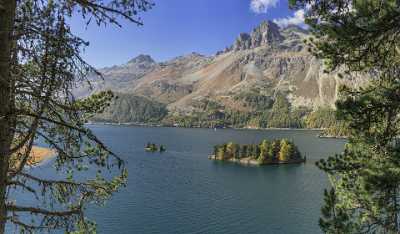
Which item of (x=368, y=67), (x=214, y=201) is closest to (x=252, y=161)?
(x=214, y=201)

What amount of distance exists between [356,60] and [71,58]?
26.8ft

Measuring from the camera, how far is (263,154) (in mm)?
125375

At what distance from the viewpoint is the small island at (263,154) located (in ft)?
413

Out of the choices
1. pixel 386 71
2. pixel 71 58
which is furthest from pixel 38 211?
pixel 386 71

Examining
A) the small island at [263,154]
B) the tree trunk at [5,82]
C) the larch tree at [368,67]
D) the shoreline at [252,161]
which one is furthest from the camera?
the small island at [263,154]

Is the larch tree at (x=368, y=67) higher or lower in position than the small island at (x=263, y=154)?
higher

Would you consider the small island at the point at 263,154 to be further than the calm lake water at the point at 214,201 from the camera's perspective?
Yes

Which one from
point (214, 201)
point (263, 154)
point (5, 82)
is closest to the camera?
point (5, 82)

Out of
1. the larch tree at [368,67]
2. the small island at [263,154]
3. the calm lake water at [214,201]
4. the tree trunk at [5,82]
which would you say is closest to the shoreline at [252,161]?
the small island at [263,154]

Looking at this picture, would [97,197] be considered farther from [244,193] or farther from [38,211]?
[244,193]

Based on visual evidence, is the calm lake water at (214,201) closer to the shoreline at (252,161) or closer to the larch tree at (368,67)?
the shoreline at (252,161)

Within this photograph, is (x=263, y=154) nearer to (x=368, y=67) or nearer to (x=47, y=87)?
(x=368, y=67)

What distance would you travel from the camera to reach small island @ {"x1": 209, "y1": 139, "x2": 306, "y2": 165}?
12588cm

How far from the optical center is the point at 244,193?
80.9 meters
